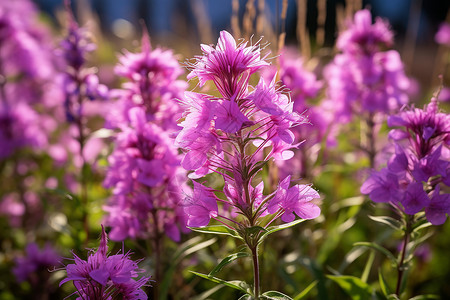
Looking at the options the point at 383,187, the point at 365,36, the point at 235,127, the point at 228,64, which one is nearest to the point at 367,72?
the point at 365,36

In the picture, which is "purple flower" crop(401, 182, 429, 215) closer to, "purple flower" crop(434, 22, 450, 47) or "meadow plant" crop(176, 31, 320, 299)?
"meadow plant" crop(176, 31, 320, 299)

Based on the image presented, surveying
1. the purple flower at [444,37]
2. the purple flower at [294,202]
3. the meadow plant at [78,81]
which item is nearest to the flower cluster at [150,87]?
the meadow plant at [78,81]

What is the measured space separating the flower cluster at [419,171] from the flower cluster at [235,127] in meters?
0.42

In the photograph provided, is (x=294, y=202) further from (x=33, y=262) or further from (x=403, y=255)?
(x=33, y=262)

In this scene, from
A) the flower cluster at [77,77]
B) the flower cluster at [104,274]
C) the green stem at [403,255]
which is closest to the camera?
the flower cluster at [104,274]

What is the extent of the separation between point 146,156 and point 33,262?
56.0 inches

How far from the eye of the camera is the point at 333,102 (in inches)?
122

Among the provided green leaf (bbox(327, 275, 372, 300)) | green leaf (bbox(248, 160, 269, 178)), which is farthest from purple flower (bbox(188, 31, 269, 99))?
green leaf (bbox(327, 275, 372, 300))

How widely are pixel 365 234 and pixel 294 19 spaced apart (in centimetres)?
1558

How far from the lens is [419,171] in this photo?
5.09 ft

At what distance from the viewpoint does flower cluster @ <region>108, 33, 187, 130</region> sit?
88.0 inches

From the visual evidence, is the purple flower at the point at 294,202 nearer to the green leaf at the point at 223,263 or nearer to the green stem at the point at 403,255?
the green leaf at the point at 223,263

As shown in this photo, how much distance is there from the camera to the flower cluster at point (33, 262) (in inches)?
108

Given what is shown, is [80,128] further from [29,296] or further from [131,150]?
[29,296]
